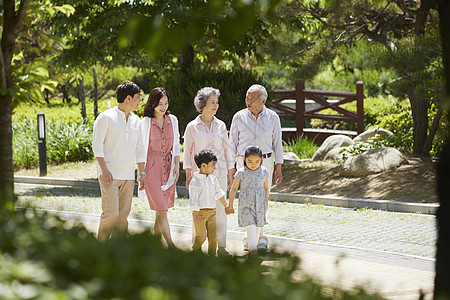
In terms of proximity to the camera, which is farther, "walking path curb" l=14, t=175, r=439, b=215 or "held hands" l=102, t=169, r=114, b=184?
"walking path curb" l=14, t=175, r=439, b=215

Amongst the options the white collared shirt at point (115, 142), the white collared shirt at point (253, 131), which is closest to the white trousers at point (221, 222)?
the white collared shirt at point (253, 131)

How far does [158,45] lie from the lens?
3.25 meters


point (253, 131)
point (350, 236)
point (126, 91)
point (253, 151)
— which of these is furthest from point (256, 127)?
point (350, 236)

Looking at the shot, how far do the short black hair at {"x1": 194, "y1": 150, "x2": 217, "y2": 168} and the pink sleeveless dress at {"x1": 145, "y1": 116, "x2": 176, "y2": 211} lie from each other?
0.55 m

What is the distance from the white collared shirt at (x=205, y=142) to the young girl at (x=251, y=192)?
26cm

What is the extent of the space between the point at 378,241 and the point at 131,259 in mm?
6283

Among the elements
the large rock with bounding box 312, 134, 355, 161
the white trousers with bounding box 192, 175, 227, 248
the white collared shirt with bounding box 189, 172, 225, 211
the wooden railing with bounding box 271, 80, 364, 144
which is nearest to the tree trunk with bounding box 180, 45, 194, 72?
the wooden railing with bounding box 271, 80, 364, 144

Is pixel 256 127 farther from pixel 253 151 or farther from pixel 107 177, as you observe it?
pixel 107 177

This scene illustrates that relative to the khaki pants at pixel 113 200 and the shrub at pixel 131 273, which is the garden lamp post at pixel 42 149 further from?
the shrub at pixel 131 273

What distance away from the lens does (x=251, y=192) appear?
745 centimetres

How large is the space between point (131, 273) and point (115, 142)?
484 cm

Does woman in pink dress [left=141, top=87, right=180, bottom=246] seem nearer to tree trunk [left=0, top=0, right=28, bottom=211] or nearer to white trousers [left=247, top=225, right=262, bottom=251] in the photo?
white trousers [left=247, top=225, right=262, bottom=251]

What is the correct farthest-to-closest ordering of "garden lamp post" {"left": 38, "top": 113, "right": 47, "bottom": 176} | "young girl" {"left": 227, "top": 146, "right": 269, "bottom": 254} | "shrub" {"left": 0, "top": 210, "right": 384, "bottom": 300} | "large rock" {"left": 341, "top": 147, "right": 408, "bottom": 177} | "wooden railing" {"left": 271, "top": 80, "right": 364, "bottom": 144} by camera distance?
"wooden railing" {"left": 271, "top": 80, "right": 364, "bottom": 144} → "garden lamp post" {"left": 38, "top": 113, "right": 47, "bottom": 176} → "large rock" {"left": 341, "top": 147, "right": 408, "bottom": 177} → "young girl" {"left": 227, "top": 146, "right": 269, "bottom": 254} → "shrub" {"left": 0, "top": 210, "right": 384, "bottom": 300}

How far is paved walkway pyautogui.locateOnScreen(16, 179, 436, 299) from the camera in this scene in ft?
21.0
